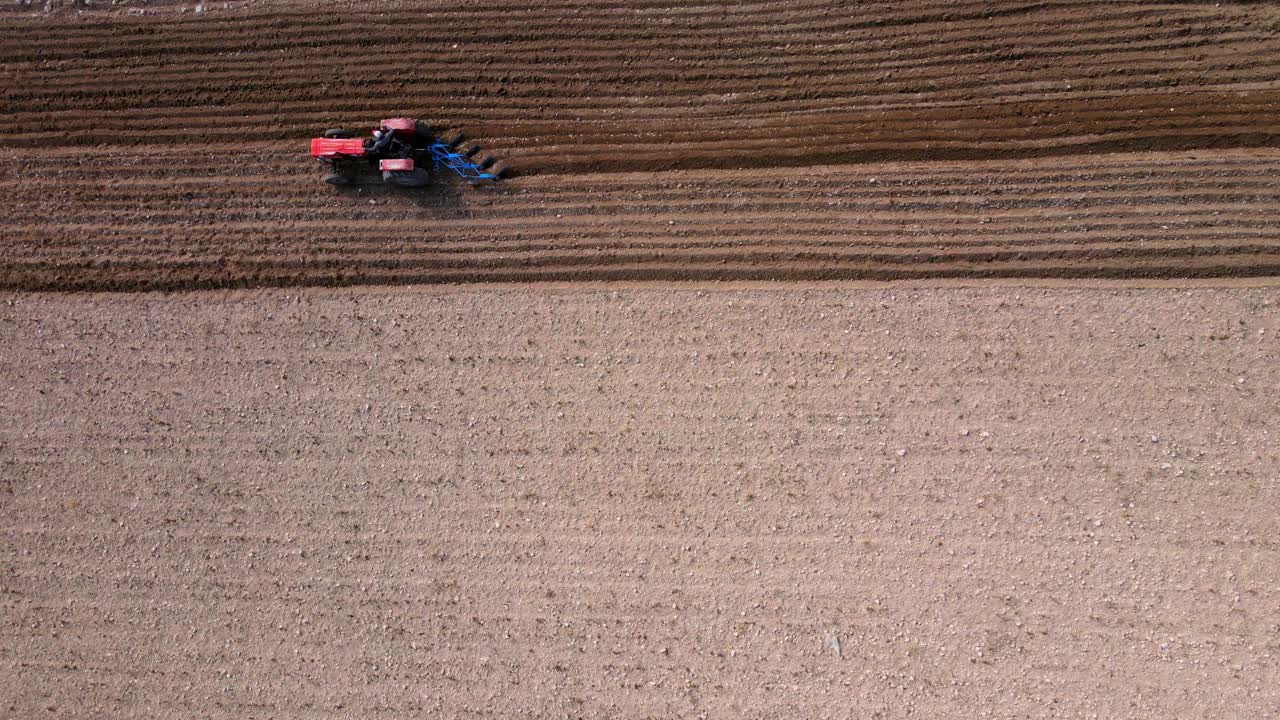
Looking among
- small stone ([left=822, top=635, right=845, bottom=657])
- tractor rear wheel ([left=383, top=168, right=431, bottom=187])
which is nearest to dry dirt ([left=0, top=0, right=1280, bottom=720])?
→ small stone ([left=822, top=635, right=845, bottom=657])

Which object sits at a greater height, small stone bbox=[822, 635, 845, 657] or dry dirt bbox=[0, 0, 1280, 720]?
dry dirt bbox=[0, 0, 1280, 720]

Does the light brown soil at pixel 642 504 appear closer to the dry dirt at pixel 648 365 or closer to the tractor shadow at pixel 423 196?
the dry dirt at pixel 648 365

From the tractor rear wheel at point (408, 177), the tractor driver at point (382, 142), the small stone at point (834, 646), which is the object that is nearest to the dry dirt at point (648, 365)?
the small stone at point (834, 646)

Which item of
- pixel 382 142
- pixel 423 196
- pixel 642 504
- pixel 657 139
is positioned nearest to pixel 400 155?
pixel 382 142

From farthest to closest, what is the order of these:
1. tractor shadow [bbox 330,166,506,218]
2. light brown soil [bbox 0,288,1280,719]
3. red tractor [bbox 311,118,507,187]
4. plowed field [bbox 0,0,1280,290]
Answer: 1. tractor shadow [bbox 330,166,506,218]
2. red tractor [bbox 311,118,507,187]
3. plowed field [bbox 0,0,1280,290]
4. light brown soil [bbox 0,288,1280,719]

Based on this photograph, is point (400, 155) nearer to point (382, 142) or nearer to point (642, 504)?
point (382, 142)

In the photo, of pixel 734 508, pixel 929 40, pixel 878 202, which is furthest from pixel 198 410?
pixel 929 40

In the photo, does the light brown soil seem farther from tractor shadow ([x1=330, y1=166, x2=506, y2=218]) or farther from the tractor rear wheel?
the tractor rear wheel
